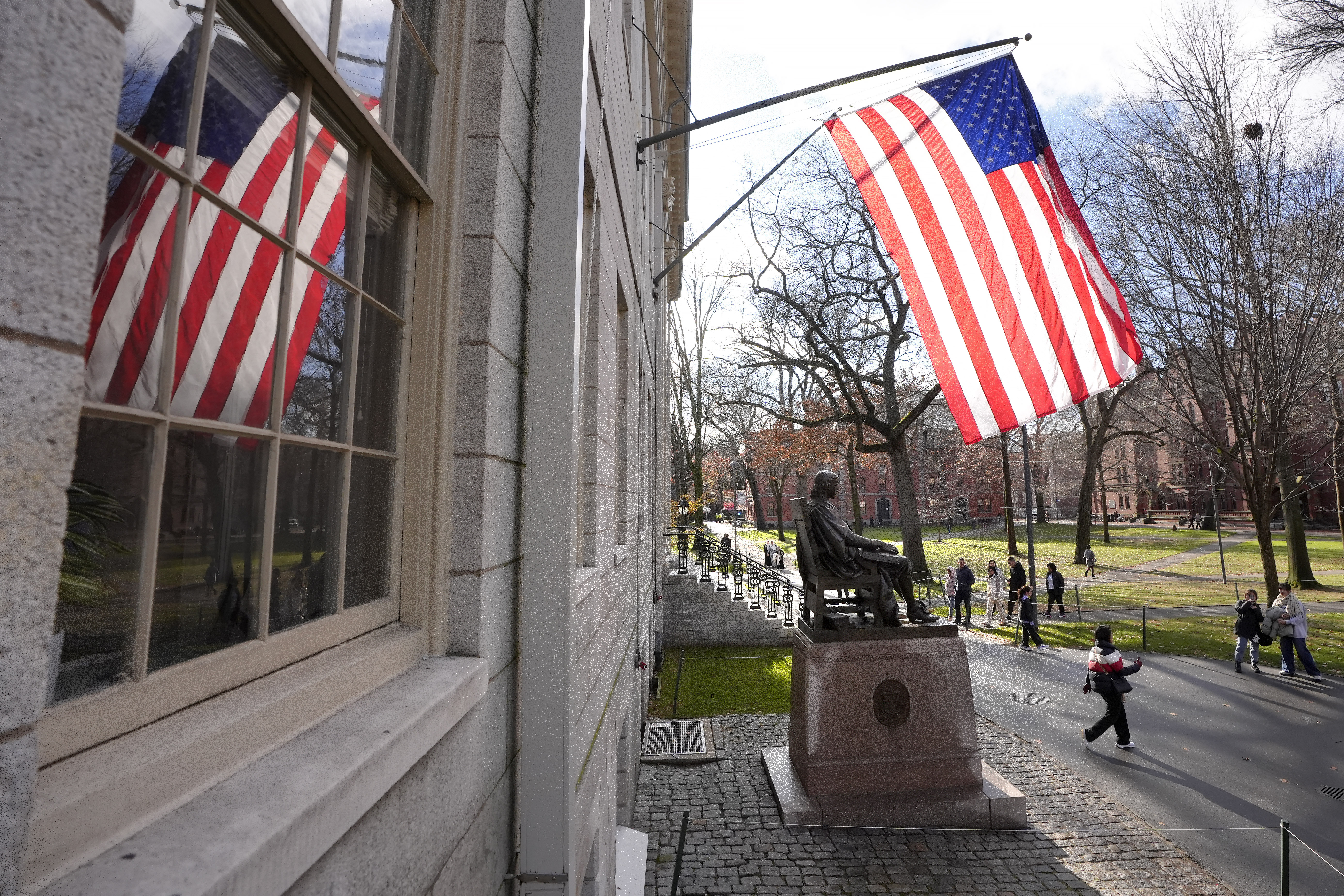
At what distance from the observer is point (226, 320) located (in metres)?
1.47

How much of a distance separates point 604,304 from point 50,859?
4.63 m

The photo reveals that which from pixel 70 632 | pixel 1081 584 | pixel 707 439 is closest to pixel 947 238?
pixel 70 632

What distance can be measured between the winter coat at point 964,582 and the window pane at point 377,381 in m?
20.1

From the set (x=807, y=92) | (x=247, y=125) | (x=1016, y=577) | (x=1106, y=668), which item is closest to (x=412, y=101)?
(x=247, y=125)

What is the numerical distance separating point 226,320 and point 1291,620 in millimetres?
17500

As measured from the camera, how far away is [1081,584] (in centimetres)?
2858

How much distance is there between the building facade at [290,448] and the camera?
31.4 inches

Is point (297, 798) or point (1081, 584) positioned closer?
point (297, 798)

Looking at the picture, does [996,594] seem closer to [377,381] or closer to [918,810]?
[918,810]

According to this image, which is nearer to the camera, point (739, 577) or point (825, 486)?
point (825, 486)

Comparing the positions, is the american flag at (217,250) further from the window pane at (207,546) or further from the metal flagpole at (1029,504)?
the metal flagpole at (1029,504)

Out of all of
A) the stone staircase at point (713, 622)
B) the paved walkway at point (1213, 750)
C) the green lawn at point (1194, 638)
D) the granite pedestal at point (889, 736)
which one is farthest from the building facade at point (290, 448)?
the green lawn at point (1194, 638)

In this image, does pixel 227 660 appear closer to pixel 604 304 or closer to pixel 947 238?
pixel 604 304

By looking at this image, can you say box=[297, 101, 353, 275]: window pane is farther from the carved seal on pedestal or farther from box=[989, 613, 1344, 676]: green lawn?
box=[989, 613, 1344, 676]: green lawn
